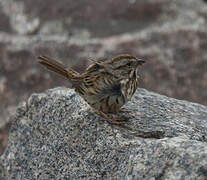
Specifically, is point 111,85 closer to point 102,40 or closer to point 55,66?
point 55,66

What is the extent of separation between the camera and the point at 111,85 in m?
3.91

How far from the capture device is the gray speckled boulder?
9.67 feet

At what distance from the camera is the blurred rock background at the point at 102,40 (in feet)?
17.6

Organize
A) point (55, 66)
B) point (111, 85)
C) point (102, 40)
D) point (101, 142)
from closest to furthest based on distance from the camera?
point (101, 142) < point (111, 85) < point (55, 66) < point (102, 40)

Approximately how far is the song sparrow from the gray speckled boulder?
0.10m

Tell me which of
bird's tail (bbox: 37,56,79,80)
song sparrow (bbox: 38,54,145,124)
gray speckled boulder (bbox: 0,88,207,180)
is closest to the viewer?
Result: gray speckled boulder (bbox: 0,88,207,180)

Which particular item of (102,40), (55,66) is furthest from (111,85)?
(102,40)

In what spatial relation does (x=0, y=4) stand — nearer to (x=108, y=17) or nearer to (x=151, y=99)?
(x=108, y=17)

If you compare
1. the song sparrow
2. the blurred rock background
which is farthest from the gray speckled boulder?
the blurred rock background

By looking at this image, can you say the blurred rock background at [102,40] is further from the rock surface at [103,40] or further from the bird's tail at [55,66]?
the bird's tail at [55,66]

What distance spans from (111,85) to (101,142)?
0.55 meters

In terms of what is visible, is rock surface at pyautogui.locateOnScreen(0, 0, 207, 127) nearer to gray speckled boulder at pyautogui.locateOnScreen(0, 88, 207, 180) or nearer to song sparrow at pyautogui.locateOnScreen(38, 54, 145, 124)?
gray speckled boulder at pyautogui.locateOnScreen(0, 88, 207, 180)

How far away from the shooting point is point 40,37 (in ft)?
17.8

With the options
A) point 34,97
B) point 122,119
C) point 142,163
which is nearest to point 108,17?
Answer: point 34,97
